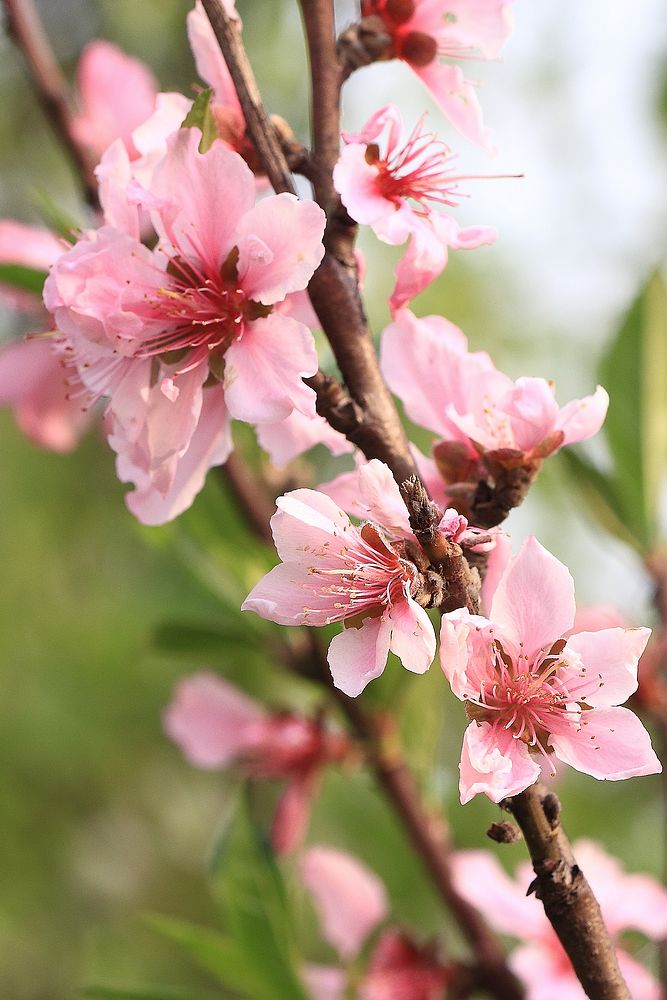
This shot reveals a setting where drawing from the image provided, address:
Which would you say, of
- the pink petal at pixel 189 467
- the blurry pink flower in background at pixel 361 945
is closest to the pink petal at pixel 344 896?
the blurry pink flower in background at pixel 361 945

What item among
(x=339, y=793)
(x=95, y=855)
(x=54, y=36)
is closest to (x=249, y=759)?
(x=339, y=793)

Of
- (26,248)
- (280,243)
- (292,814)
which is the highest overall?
(280,243)

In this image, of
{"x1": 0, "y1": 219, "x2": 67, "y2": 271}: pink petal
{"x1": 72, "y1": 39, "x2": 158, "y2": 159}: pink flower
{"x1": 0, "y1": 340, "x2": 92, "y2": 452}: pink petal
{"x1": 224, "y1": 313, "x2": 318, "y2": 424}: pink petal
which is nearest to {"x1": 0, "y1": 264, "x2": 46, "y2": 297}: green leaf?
{"x1": 0, "y1": 219, "x2": 67, "y2": 271}: pink petal

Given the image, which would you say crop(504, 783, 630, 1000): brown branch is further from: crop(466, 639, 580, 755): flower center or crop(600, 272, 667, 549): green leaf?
crop(600, 272, 667, 549): green leaf

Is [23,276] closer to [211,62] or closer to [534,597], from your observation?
[211,62]

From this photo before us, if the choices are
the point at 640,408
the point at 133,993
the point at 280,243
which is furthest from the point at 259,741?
the point at 280,243

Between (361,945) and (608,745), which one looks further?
(361,945)

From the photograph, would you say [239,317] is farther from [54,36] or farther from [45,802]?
[54,36]
